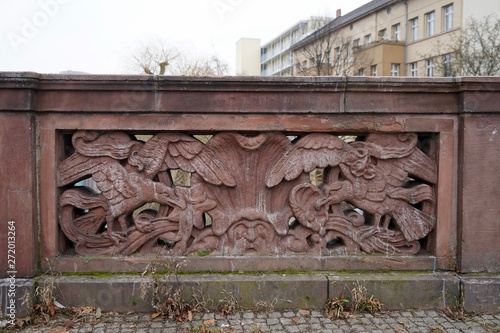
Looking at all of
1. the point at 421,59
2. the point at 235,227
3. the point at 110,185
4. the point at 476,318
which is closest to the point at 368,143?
the point at 235,227

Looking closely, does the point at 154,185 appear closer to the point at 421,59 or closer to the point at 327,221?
the point at 327,221

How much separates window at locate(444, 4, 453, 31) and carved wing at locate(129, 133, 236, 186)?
3845 cm

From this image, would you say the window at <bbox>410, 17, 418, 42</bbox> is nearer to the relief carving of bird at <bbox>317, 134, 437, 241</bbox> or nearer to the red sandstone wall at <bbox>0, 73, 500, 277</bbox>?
the red sandstone wall at <bbox>0, 73, 500, 277</bbox>

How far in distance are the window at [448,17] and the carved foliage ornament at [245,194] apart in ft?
124

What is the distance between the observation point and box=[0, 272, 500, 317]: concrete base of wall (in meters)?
4.44

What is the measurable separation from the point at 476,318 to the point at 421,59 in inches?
1546

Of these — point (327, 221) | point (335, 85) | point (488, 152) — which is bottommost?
point (327, 221)

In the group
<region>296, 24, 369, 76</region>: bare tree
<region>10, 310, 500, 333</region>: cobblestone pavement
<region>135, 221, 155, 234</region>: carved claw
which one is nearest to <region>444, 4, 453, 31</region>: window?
<region>296, 24, 369, 76</region>: bare tree

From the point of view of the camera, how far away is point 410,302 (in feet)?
15.1

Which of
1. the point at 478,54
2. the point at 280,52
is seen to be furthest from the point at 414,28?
the point at 280,52

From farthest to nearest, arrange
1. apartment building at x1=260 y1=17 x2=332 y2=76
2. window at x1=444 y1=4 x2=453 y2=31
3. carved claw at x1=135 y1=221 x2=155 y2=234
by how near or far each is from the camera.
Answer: apartment building at x1=260 y1=17 x2=332 y2=76 → window at x1=444 y1=4 x2=453 y2=31 → carved claw at x1=135 y1=221 x2=155 y2=234

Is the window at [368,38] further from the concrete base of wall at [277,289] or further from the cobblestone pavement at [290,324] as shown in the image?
the cobblestone pavement at [290,324]

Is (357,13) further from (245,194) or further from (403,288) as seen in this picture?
(403,288)

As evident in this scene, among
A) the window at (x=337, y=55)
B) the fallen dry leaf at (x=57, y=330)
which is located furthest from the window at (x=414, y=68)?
the fallen dry leaf at (x=57, y=330)
